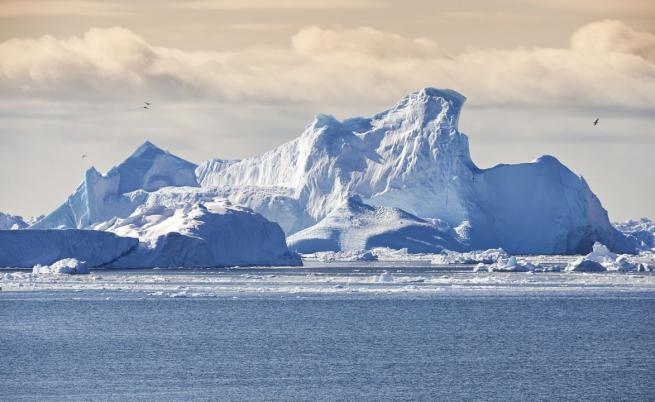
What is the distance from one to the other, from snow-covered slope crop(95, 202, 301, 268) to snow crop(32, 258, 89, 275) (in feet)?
25.7

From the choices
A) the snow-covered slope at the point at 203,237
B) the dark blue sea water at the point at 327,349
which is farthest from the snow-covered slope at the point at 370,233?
the dark blue sea water at the point at 327,349

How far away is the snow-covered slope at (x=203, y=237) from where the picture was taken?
70.9 metres

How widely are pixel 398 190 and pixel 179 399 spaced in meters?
79.8

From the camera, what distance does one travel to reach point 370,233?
94.1 m

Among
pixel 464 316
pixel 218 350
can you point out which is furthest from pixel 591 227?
pixel 218 350

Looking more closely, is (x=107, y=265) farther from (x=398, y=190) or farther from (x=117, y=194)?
(x=398, y=190)

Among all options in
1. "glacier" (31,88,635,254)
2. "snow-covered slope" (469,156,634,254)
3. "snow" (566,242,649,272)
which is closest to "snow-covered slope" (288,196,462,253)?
"glacier" (31,88,635,254)

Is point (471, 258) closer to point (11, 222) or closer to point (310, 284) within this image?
point (310, 284)

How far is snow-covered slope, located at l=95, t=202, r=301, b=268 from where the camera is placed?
70.9 m

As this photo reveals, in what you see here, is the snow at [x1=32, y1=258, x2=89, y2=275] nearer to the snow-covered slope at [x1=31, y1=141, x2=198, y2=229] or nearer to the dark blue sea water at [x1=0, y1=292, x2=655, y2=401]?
the dark blue sea water at [x1=0, y1=292, x2=655, y2=401]

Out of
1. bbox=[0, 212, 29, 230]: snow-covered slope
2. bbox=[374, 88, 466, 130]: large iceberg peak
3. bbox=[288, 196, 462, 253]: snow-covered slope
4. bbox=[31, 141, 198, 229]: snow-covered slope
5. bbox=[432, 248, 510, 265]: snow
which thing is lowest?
bbox=[432, 248, 510, 265]: snow

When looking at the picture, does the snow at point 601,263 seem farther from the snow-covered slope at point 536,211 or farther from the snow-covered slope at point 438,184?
the snow-covered slope at point 438,184

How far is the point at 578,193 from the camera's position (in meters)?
96.2

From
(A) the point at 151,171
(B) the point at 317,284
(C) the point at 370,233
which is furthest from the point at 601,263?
(A) the point at 151,171
